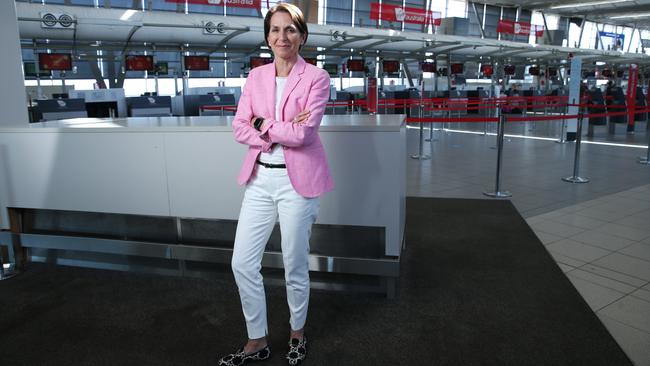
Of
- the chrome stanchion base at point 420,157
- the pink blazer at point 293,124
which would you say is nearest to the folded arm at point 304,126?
the pink blazer at point 293,124

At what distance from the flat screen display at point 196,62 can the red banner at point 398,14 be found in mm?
7749

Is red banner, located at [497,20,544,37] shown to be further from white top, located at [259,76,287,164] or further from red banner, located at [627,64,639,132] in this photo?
white top, located at [259,76,287,164]

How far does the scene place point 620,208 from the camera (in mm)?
5109

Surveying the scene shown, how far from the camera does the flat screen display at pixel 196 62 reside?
1370cm

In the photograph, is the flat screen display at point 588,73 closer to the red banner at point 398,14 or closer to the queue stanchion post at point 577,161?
the red banner at point 398,14

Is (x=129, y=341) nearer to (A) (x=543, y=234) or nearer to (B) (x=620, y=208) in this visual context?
Answer: (A) (x=543, y=234)

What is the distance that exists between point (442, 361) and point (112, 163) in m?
2.44

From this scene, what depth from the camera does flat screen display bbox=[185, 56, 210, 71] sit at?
13.7 meters

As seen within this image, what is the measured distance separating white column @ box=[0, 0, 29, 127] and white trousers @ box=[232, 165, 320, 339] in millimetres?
2574

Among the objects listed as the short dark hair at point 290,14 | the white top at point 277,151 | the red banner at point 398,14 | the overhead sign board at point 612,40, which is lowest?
the white top at point 277,151

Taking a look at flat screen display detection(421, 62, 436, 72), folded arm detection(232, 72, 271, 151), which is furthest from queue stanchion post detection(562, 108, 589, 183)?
flat screen display detection(421, 62, 436, 72)

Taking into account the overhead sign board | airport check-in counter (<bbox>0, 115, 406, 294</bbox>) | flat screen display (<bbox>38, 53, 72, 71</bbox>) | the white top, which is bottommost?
→ airport check-in counter (<bbox>0, 115, 406, 294</bbox>)

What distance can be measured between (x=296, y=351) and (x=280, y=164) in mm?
879

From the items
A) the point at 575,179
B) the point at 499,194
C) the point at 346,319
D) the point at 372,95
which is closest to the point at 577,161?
the point at 575,179
